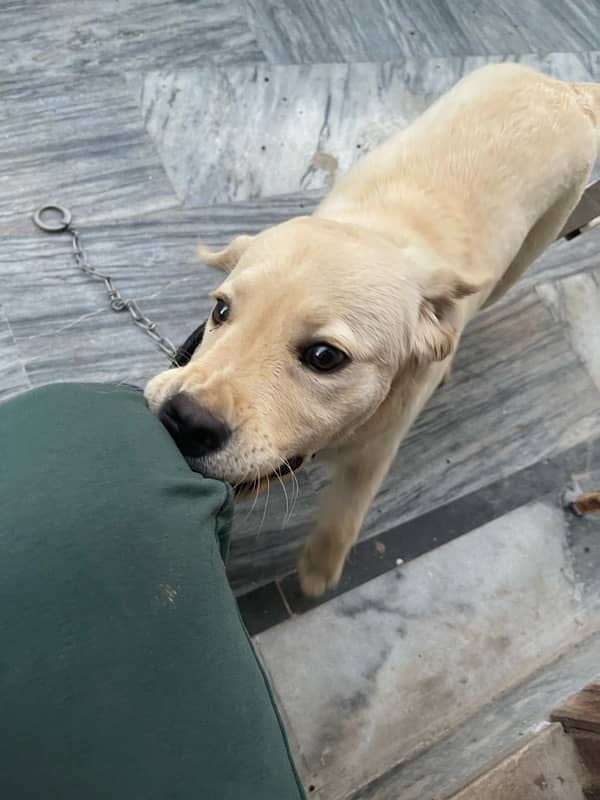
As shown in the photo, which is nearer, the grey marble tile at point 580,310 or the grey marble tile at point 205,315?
the grey marble tile at point 205,315

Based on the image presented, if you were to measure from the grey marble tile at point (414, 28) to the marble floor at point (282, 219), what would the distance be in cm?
1

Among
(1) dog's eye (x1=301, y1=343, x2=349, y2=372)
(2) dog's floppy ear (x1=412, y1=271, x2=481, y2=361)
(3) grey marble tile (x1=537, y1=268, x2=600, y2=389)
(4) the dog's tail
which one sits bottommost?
(3) grey marble tile (x1=537, y1=268, x2=600, y2=389)

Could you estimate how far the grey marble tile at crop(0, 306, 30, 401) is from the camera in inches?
80.5

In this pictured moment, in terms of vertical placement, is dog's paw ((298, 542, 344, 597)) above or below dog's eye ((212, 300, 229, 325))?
below

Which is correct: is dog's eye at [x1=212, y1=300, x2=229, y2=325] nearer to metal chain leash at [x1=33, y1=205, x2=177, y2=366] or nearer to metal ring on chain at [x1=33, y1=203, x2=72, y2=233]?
metal chain leash at [x1=33, y1=205, x2=177, y2=366]

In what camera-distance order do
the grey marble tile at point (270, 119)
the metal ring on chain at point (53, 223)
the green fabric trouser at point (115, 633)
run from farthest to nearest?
the grey marble tile at point (270, 119) < the metal ring on chain at point (53, 223) < the green fabric trouser at point (115, 633)

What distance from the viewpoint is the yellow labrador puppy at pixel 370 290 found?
123cm

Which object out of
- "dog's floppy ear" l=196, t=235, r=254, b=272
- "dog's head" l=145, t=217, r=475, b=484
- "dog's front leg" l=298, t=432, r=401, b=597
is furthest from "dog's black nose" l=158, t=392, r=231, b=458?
"dog's front leg" l=298, t=432, r=401, b=597

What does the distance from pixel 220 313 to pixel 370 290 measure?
0.97ft

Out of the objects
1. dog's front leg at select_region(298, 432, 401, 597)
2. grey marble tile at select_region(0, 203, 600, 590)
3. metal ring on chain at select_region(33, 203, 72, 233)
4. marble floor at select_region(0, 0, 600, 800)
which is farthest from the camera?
metal ring on chain at select_region(33, 203, 72, 233)

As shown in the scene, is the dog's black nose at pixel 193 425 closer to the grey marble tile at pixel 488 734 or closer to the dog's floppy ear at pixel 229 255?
the dog's floppy ear at pixel 229 255

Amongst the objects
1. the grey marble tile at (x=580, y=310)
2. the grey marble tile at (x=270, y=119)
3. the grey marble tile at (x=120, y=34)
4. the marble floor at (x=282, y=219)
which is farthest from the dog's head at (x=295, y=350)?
the grey marble tile at (x=120, y=34)

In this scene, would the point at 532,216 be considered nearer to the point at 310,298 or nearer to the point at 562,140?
the point at 562,140

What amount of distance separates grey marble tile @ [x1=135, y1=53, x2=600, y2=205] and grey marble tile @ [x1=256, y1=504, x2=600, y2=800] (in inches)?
57.8
